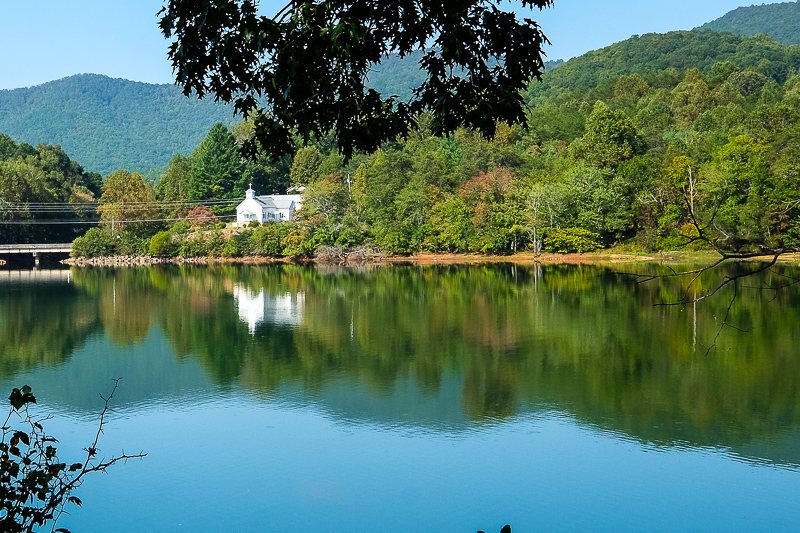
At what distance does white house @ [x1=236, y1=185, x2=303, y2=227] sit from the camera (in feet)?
225

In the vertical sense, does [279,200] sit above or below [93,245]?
above

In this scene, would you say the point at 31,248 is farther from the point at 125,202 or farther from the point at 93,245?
the point at 125,202

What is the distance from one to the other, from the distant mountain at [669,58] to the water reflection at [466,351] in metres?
75.0

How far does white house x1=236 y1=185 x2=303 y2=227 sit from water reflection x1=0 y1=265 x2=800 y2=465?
36.1 meters

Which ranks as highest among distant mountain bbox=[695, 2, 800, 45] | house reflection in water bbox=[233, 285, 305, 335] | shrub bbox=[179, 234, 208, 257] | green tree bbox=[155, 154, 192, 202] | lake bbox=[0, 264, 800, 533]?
distant mountain bbox=[695, 2, 800, 45]

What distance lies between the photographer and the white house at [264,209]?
6869 centimetres

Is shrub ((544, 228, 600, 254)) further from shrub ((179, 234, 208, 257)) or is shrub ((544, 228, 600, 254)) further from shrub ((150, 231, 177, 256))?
shrub ((150, 231, 177, 256))

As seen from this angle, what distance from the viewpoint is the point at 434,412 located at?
12.8 metres

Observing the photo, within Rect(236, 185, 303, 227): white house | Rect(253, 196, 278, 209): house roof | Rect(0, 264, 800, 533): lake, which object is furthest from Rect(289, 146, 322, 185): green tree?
Rect(0, 264, 800, 533): lake

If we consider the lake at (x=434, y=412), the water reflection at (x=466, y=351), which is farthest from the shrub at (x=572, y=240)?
the lake at (x=434, y=412)

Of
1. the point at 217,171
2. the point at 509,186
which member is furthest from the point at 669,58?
the point at 509,186

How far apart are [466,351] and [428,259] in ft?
116

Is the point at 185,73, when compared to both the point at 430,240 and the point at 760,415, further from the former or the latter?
the point at 430,240

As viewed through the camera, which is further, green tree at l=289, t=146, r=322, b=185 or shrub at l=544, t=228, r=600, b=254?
green tree at l=289, t=146, r=322, b=185
